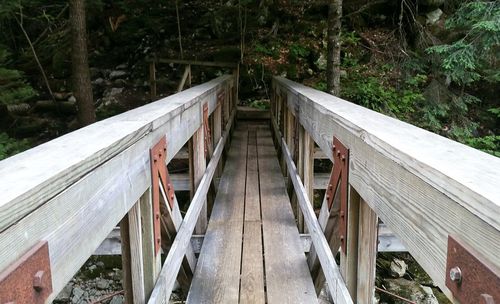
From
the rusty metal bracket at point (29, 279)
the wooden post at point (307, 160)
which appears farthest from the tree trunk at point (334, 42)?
the rusty metal bracket at point (29, 279)

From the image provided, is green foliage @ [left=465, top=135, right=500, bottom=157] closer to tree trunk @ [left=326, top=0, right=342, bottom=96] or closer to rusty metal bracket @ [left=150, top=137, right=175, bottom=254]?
tree trunk @ [left=326, top=0, right=342, bottom=96]

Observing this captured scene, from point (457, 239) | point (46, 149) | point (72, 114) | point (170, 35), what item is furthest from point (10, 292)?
point (170, 35)

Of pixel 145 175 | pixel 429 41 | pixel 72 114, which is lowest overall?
pixel 72 114

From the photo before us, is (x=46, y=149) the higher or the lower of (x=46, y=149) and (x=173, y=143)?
the higher

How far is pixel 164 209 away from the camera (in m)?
2.28

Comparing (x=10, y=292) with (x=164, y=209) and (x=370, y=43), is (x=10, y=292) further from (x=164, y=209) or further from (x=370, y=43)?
(x=370, y=43)

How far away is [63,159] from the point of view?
1140 mm

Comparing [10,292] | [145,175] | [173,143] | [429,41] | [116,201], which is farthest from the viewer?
[429,41]

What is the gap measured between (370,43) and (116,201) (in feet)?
36.9

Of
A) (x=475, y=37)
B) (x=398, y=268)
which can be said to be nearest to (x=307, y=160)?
(x=398, y=268)

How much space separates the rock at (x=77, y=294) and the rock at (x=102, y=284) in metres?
0.24

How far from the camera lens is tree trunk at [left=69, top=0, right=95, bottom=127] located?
308 inches

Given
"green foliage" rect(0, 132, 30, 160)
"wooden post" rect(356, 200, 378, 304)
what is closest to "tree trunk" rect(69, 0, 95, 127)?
"green foliage" rect(0, 132, 30, 160)

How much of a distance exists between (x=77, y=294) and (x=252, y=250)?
4084mm
